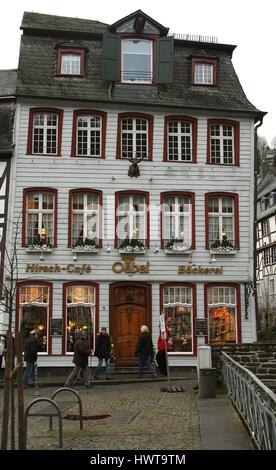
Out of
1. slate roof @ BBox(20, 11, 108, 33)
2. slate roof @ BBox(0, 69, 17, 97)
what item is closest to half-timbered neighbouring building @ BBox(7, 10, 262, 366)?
slate roof @ BBox(20, 11, 108, 33)

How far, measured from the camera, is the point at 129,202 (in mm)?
23984

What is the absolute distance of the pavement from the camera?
959 centimetres

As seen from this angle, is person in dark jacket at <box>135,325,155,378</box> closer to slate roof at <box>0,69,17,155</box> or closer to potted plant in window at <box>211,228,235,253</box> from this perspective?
potted plant in window at <box>211,228,235,253</box>

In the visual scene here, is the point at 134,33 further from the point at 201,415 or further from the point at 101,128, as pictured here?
the point at 201,415

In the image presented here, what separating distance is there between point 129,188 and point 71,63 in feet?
18.8

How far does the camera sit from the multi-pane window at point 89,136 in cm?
2397

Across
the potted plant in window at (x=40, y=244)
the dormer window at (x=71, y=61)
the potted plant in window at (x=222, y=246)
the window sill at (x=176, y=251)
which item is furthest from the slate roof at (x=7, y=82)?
the potted plant in window at (x=222, y=246)

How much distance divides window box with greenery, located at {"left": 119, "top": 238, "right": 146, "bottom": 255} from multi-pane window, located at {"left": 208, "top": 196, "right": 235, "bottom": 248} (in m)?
2.74

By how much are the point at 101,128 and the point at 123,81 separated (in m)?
2.21

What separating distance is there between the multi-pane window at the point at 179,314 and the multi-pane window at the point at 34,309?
14.3 feet

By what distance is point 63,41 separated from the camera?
2562 cm

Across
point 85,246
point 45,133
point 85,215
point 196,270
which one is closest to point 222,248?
point 196,270

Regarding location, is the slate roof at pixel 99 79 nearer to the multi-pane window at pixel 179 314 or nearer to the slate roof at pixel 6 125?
the slate roof at pixel 6 125

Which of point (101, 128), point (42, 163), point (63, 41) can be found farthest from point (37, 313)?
point (63, 41)
